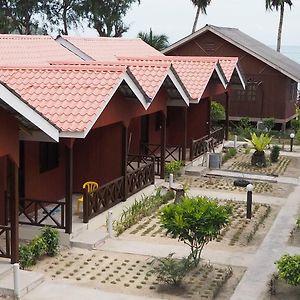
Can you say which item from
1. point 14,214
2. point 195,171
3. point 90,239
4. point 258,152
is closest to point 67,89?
point 90,239

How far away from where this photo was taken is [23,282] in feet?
34.6

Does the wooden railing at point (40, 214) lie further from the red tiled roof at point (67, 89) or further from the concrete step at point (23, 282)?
the concrete step at point (23, 282)

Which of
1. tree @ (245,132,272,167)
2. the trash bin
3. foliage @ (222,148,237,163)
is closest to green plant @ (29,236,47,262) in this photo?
the trash bin

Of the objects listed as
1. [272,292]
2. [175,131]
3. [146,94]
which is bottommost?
[272,292]

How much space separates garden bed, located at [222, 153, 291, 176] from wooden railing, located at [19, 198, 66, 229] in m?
9.64

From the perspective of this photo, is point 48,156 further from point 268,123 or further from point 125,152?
point 268,123

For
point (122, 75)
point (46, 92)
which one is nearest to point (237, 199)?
point (122, 75)

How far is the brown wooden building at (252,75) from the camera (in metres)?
33.1

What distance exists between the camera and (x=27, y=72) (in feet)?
46.1

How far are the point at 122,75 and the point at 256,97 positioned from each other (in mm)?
20671

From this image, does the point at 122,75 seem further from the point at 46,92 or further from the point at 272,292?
the point at 272,292

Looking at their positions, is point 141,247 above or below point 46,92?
below

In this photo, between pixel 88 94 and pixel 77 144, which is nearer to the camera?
pixel 88 94

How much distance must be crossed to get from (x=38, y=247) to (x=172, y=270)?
283cm
